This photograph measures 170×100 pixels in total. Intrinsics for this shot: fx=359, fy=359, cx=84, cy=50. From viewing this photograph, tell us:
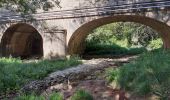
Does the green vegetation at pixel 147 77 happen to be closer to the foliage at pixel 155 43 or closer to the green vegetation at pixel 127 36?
the green vegetation at pixel 127 36

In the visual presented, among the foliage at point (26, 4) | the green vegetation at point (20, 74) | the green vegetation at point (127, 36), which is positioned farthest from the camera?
the green vegetation at point (127, 36)

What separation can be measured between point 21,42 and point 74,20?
22.2ft

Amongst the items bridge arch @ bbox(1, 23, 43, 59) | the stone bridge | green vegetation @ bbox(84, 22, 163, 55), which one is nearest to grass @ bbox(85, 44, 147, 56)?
green vegetation @ bbox(84, 22, 163, 55)

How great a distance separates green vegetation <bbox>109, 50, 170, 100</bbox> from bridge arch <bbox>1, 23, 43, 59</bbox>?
12.7m

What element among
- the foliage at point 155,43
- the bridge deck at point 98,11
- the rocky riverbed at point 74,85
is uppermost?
the bridge deck at point 98,11

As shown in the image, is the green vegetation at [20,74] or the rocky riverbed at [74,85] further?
the green vegetation at [20,74]

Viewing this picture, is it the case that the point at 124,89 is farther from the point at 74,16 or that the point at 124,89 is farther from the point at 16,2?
the point at 74,16

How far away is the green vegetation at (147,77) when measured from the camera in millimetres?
6652

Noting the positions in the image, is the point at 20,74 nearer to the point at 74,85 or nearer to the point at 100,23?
the point at 74,85

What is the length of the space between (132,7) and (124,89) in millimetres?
8207

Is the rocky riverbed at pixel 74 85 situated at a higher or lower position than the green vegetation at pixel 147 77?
lower

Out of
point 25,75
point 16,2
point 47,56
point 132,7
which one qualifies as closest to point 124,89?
point 25,75

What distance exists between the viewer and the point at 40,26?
60.1 ft

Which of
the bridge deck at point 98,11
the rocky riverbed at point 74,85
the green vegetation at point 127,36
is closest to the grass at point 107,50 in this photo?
the green vegetation at point 127,36
